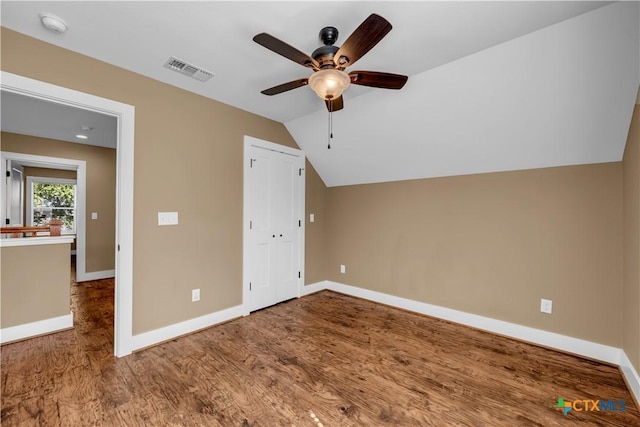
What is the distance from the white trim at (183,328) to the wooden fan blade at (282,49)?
8.71ft

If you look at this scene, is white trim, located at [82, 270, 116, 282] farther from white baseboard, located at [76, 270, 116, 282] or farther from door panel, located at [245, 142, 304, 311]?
door panel, located at [245, 142, 304, 311]

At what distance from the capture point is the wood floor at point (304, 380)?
169 cm

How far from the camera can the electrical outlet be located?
8.52ft

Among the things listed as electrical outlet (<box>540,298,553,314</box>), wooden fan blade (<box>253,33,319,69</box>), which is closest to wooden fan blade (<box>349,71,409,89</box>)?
wooden fan blade (<box>253,33,319,69</box>)

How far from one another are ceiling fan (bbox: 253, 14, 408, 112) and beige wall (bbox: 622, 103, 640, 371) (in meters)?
1.77

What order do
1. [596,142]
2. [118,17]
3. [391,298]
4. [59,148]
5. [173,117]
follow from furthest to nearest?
[59,148], [391,298], [173,117], [596,142], [118,17]

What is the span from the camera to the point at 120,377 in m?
2.08

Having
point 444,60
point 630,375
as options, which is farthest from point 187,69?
point 630,375

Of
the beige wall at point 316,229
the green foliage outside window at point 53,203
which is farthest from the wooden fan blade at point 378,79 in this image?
the green foliage outside window at point 53,203

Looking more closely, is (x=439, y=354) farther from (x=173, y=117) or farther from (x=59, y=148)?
(x=59, y=148)

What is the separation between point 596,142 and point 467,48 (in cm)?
137

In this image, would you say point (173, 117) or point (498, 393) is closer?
point (498, 393)

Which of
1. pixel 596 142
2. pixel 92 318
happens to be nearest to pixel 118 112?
pixel 92 318

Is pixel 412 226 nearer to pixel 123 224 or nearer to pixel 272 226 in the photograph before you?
pixel 272 226
